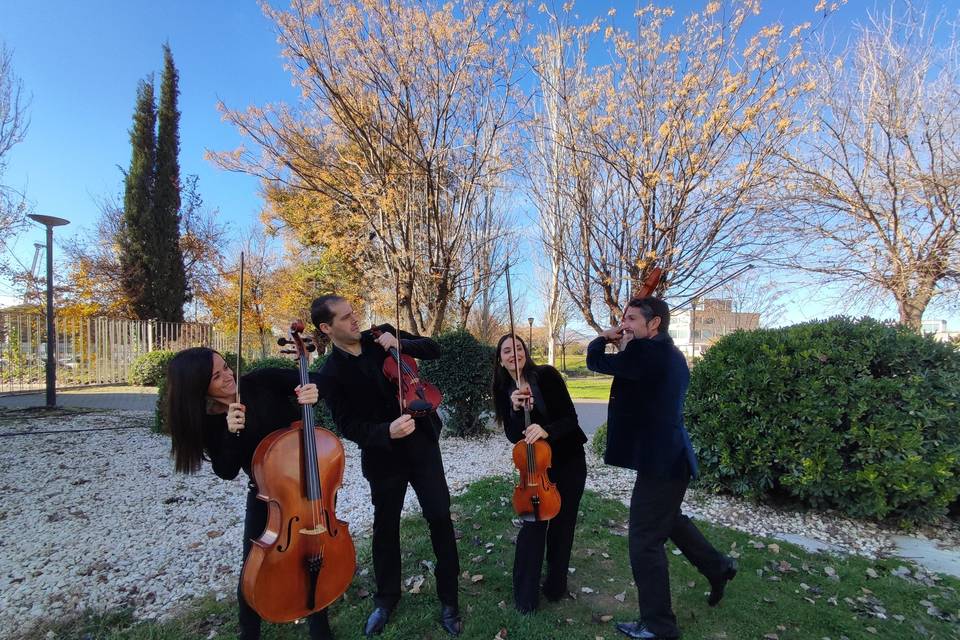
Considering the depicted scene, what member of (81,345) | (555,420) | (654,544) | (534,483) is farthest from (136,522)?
(81,345)

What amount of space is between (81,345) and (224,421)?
15965 mm

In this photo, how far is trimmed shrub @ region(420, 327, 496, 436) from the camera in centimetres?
760

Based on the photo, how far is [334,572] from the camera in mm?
2262

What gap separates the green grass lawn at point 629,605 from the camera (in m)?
2.69

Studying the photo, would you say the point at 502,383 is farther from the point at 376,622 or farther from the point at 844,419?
the point at 844,419

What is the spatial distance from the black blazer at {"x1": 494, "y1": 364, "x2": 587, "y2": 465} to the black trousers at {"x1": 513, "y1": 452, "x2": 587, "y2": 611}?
0.07 m

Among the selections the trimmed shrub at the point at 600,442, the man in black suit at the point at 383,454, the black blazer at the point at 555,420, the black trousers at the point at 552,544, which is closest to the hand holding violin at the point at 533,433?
the black blazer at the point at 555,420

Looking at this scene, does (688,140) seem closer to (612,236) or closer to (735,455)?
(612,236)

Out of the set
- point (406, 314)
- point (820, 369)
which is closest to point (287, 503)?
point (820, 369)

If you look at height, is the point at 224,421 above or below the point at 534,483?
above

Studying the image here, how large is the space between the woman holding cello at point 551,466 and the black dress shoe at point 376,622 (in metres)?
0.80

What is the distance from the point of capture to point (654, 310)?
268cm

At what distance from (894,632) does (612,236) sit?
5285mm

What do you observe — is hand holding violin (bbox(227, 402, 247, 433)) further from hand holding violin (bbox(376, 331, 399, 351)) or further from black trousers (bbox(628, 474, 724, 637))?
black trousers (bbox(628, 474, 724, 637))
